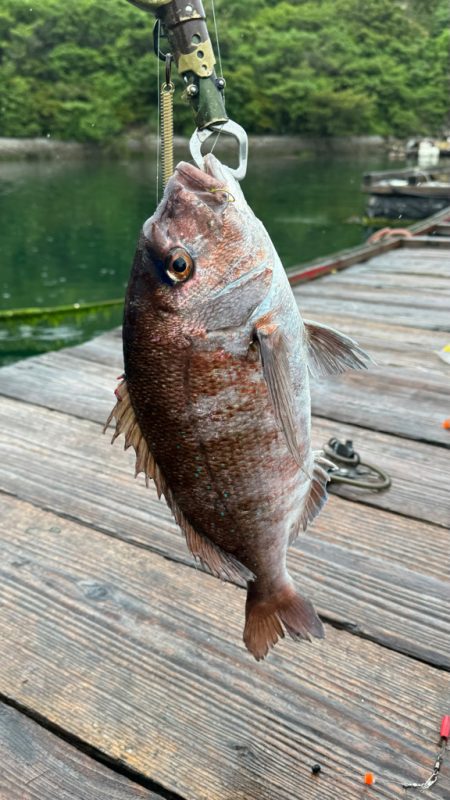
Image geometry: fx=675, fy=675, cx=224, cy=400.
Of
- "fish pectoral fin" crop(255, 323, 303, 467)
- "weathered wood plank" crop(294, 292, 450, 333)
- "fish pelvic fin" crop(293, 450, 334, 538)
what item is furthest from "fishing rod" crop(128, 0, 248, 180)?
"weathered wood plank" crop(294, 292, 450, 333)

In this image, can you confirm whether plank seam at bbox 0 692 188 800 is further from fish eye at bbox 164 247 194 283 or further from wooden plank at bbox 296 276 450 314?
wooden plank at bbox 296 276 450 314

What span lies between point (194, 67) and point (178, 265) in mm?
377

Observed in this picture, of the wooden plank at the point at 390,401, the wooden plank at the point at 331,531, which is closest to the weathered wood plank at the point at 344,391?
the wooden plank at the point at 390,401

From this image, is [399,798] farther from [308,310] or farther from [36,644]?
[308,310]

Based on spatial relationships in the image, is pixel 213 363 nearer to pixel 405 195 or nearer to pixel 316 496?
pixel 316 496

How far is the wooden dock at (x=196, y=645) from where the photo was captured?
64.2 inches

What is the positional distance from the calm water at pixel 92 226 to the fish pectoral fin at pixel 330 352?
26.8 ft

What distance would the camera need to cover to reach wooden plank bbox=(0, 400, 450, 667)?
2086 mm

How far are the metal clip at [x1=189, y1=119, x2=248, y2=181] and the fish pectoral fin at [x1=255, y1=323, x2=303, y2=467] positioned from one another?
310mm

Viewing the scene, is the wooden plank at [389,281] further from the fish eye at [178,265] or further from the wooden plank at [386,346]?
the fish eye at [178,265]

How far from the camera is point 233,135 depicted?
1.30m

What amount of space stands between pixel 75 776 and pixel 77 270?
1468 centimetres

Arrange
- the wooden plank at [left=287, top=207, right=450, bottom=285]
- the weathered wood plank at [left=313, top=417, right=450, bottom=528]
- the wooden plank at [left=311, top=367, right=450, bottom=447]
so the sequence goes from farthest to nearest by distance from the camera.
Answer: the wooden plank at [left=287, top=207, right=450, bottom=285]
the wooden plank at [left=311, top=367, right=450, bottom=447]
the weathered wood plank at [left=313, top=417, right=450, bottom=528]

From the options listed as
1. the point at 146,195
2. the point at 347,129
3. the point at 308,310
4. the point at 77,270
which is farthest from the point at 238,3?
the point at 308,310
